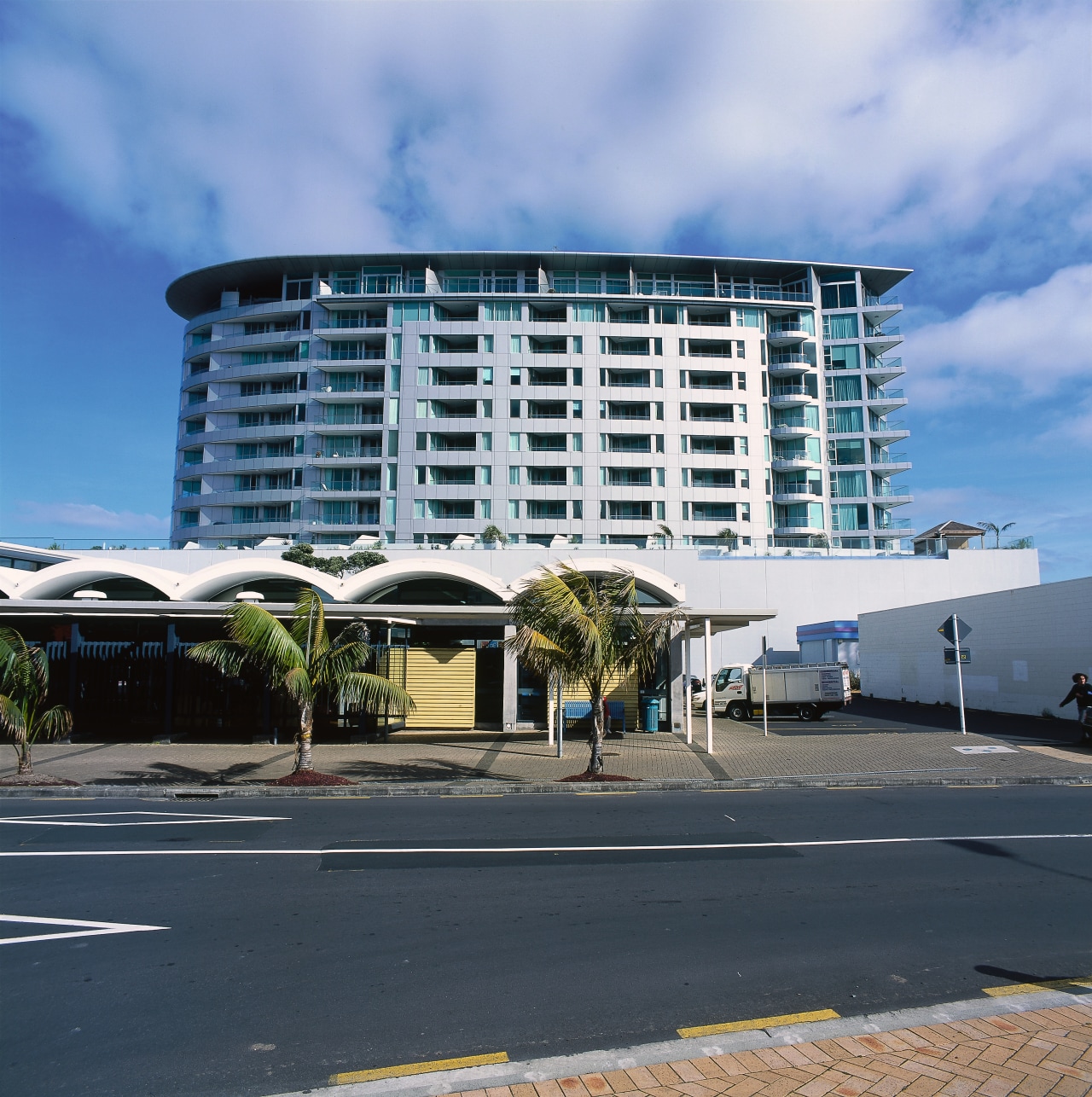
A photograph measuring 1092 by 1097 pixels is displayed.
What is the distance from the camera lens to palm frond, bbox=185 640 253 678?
47.0 ft

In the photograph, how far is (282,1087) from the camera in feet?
13.6

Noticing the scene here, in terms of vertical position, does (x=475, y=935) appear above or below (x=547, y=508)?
below

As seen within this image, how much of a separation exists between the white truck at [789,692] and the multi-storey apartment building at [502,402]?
90.4ft

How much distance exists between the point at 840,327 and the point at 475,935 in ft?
245

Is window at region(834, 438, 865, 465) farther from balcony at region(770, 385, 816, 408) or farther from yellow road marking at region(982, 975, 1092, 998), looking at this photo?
yellow road marking at region(982, 975, 1092, 998)

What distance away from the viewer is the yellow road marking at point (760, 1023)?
185 inches

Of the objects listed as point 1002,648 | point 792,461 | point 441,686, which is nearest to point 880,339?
point 792,461

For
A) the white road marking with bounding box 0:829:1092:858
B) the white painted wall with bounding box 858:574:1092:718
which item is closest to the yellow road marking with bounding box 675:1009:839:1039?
the white road marking with bounding box 0:829:1092:858

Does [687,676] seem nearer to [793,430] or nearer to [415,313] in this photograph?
[793,430]

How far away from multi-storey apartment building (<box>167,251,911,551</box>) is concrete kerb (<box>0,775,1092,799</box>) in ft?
139

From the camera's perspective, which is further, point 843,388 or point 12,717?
point 843,388

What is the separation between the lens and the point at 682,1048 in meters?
4.48

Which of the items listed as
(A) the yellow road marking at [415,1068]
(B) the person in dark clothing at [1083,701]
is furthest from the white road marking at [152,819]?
(B) the person in dark clothing at [1083,701]

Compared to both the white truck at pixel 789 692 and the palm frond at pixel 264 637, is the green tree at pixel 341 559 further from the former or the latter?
the palm frond at pixel 264 637
